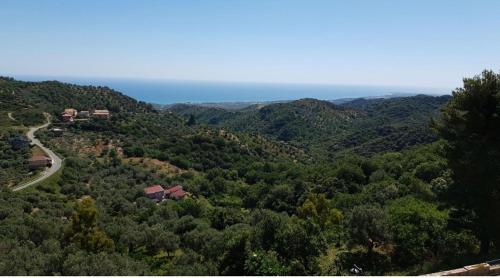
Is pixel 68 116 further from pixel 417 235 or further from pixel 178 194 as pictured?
pixel 417 235

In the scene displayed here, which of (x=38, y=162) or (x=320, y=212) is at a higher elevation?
(x=320, y=212)

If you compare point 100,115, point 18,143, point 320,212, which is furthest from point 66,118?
point 320,212

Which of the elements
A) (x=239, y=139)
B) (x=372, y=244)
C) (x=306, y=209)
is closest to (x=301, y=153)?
(x=239, y=139)

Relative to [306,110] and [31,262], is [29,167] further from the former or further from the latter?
[306,110]

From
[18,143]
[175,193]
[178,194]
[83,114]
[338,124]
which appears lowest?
[178,194]

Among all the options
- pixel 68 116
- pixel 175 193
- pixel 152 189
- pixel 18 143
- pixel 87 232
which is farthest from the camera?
pixel 68 116

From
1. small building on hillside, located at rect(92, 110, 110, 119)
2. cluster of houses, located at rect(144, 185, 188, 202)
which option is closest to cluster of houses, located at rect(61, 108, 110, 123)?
small building on hillside, located at rect(92, 110, 110, 119)

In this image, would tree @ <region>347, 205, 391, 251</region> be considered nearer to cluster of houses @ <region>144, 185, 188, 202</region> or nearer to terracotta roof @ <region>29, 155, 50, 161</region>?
cluster of houses @ <region>144, 185, 188, 202</region>
